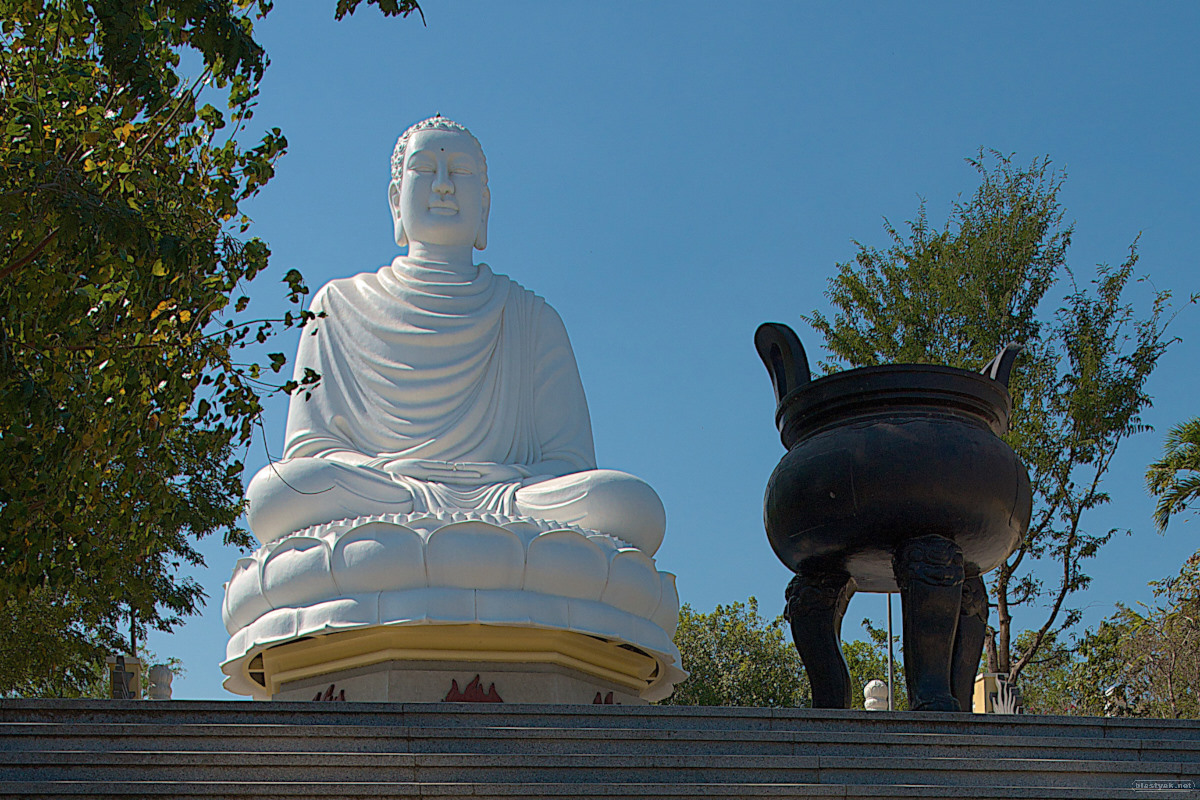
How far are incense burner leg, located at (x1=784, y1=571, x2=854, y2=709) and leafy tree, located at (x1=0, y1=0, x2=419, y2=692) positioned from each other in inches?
94.7

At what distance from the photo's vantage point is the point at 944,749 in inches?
185

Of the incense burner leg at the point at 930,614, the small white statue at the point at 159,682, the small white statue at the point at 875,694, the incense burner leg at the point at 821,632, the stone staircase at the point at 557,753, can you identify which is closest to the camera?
the stone staircase at the point at 557,753

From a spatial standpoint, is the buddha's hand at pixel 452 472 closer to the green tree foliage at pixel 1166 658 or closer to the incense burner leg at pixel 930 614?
the incense burner leg at pixel 930 614

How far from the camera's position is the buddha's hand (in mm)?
9594

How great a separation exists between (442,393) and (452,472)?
0.91m

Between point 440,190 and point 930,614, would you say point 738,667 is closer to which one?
point 440,190

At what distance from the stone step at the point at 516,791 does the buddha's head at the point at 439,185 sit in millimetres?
7237

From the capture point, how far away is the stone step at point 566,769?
407 cm

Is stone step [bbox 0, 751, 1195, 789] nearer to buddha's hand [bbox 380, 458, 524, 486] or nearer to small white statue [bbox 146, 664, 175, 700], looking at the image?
buddha's hand [bbox 380, 458, 524, 486]

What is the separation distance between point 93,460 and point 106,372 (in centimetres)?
54

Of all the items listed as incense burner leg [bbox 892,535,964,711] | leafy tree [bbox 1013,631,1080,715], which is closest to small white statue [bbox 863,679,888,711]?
leafy tree [bbox 1013,631,1080,715]

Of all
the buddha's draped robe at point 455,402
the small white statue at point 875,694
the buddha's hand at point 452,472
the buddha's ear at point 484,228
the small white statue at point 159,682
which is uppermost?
the buddha's ear at point 484,228

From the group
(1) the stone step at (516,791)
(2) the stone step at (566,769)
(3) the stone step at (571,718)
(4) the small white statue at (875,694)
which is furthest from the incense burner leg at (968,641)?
(4) the small white statue at (875,694)

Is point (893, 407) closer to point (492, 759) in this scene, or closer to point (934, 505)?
point (934, 505)
